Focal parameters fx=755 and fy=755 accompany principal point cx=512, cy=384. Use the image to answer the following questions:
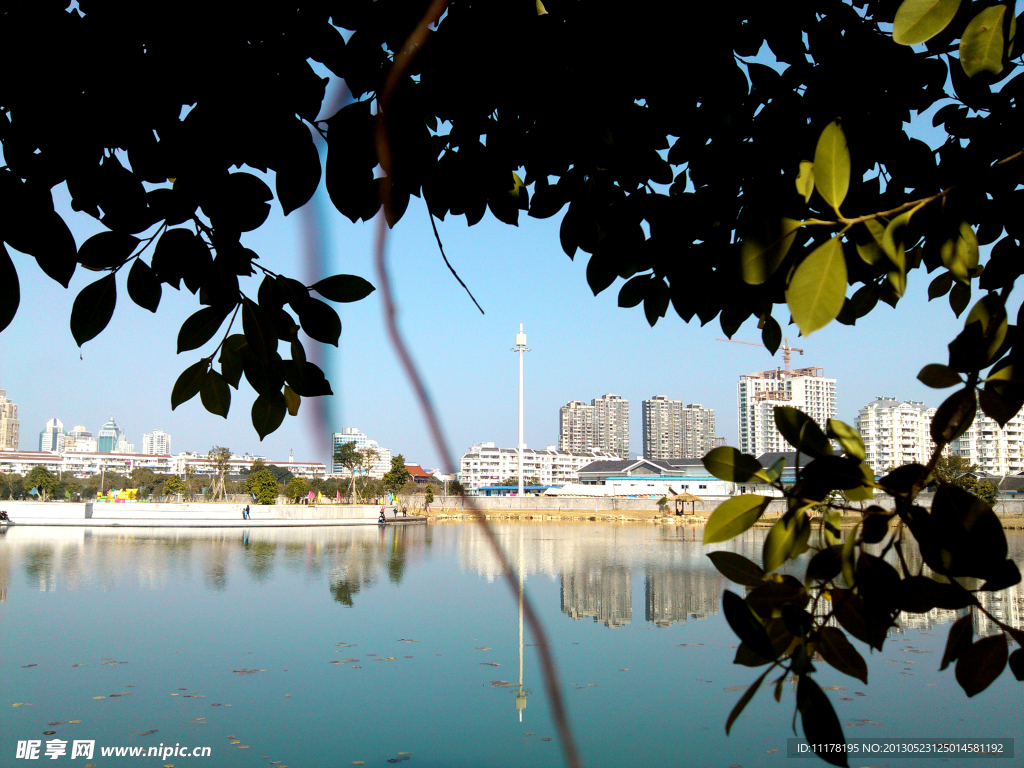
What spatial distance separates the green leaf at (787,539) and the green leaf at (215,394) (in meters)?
0.83

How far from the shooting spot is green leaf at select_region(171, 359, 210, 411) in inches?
44.9

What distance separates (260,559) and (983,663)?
14.0 meters

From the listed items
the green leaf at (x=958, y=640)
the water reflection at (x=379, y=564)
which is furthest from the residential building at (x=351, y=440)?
the water reflection at (x=379, y=564)

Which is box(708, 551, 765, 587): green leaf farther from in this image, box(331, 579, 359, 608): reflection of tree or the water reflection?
box(331, 579, 359, 608): reflection of tree

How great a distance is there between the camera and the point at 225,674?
18.7 feet

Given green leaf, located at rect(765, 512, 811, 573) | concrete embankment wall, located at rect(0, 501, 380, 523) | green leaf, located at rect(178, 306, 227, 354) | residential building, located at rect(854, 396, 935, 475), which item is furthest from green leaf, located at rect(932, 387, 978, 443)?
concrete embankment wall, located at rect(0, 501, 380, 523)

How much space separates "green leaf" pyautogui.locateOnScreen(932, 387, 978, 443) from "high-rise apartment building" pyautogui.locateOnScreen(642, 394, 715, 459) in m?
89.1

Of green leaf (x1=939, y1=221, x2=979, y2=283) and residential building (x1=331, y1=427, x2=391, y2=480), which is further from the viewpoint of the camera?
green leaf (x1=939, y1=221, x2=979, y2=283)

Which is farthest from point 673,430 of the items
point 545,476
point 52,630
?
point 52,630

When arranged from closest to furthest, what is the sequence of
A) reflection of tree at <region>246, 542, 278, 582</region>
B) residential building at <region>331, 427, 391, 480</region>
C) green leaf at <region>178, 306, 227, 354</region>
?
residential building at <region>331, 427, 391, 480</region> → green leaf at <region>178, 306, 227, 354</region> → reflection of tree at <region>246, 542, 278, 582</region>

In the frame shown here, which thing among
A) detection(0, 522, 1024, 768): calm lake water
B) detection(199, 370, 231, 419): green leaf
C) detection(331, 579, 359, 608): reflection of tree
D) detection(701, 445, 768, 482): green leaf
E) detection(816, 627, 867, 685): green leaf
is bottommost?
detection(331, 579, 359, 608): reflection of tree

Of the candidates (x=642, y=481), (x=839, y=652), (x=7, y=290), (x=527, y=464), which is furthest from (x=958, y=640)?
(x=527, y=464)

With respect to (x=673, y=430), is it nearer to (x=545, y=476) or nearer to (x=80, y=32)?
(x=545, y=476)

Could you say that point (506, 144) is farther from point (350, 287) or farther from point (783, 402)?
point (783, 402)
